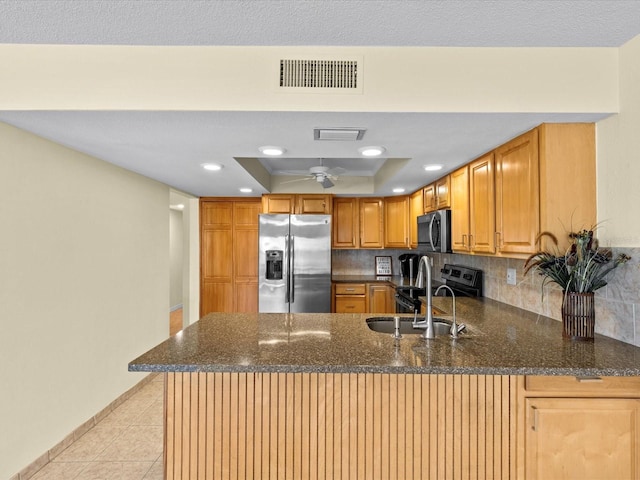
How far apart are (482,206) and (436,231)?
2.76ft

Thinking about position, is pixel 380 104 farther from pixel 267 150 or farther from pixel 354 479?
pixel 354 479

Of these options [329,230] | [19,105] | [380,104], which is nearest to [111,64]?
[19,105]

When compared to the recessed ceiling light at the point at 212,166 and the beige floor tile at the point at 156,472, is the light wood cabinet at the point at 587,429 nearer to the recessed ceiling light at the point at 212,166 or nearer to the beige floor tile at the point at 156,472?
the beige floor tile at the point at 156,472

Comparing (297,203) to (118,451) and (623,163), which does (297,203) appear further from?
(623,163)

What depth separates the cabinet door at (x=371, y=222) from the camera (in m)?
4.99

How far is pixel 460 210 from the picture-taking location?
2992 millimetres

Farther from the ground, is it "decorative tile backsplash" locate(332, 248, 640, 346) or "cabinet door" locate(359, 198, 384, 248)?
"cabinet door" locate(359, 198, 384, 248)

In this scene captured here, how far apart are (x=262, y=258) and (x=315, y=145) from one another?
2.44m

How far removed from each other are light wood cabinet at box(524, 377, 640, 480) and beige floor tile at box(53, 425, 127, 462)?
2648 millimetres

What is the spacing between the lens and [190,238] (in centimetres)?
502

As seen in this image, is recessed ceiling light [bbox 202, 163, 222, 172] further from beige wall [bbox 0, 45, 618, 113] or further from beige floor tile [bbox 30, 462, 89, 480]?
beige floor tile [bbox 30, 462, 89, 480]

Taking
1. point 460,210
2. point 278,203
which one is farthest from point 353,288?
point 460,210

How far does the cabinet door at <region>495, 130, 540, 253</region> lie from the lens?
6.56 feet

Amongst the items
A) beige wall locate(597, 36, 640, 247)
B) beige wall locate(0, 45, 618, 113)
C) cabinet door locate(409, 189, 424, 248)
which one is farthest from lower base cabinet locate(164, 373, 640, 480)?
cabinet door locate(409, 189, 424, 248)
